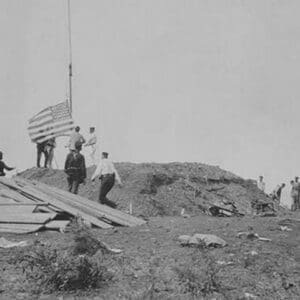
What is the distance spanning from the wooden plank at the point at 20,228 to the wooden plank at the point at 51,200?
2.51 ft

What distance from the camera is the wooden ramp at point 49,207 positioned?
978cm

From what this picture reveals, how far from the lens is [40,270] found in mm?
5652

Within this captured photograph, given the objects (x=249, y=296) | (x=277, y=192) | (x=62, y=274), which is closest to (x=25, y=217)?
(x=62, y=274)

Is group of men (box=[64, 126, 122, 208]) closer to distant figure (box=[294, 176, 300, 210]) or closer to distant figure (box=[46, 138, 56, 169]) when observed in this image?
distant figure (box=[46, 138, 56, 169])

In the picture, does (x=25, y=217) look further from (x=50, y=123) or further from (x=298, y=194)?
(x=298, y=194)

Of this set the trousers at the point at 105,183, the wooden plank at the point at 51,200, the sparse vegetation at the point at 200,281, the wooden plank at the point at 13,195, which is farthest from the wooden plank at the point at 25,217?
the sparse vegetation at the point at 200,281

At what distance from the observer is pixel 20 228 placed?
30.4 ft

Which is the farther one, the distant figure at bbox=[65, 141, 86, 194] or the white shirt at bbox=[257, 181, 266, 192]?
the white shirt at bbox=[257, 181, 266, 192]

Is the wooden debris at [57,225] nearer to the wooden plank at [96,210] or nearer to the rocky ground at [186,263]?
the rocky ground at [186,263]

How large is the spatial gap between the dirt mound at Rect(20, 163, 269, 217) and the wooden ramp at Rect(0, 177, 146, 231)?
419 centimetres

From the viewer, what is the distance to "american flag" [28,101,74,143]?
60.6 feet

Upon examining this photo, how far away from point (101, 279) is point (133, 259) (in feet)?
3.88

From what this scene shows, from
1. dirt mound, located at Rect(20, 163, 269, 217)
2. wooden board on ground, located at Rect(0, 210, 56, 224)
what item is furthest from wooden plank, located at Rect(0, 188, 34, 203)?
dirt mound, located at Rect(20, 163, 269, 217)

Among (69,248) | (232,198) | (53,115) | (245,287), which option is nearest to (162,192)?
(232,198)
